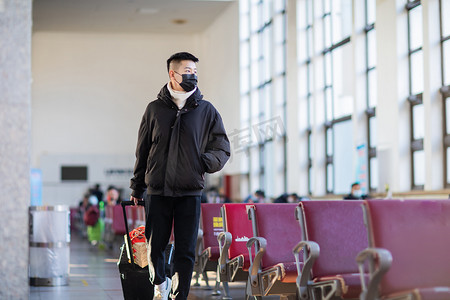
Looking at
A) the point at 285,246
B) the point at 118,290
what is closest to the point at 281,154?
the point at 118,290

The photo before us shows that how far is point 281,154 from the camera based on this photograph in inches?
829

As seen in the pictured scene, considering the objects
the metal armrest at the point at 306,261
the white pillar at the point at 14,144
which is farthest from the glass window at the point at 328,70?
the metal armrest at the point at 306,261

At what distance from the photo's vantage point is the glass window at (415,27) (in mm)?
12984

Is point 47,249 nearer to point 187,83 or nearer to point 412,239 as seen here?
point 187,83

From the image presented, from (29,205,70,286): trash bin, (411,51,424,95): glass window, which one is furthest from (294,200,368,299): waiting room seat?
(411,51,424,95): glass window

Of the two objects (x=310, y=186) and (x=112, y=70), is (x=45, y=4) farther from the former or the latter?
(x=310, y=186)

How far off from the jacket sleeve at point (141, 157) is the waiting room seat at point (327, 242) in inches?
42.2

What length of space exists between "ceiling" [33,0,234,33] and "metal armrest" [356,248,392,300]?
22.3 m

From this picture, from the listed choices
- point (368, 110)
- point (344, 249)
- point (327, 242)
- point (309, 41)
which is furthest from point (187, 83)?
point (309, 41)

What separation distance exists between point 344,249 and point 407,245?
769 mm

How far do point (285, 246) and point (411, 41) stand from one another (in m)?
8.91

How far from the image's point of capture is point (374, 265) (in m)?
3.41

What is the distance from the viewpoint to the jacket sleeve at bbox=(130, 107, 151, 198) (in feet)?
15.2

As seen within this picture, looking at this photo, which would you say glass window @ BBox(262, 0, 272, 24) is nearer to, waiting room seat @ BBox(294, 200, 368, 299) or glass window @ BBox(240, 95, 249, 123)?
glass window @ BBox(240, 95, 249, 123)
